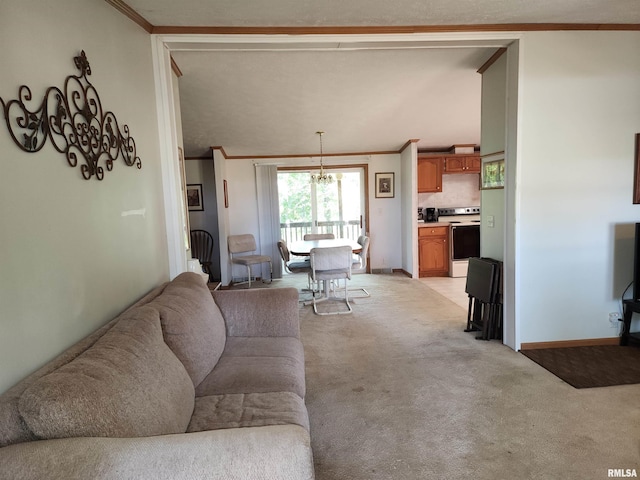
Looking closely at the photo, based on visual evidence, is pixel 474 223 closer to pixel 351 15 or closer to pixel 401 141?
pixel 401 141

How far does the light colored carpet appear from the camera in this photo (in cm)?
166

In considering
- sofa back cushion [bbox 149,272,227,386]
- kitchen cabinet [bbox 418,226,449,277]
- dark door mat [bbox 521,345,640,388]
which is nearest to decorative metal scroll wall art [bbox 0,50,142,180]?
sofa back cushion [bbox 149,272,227,386]

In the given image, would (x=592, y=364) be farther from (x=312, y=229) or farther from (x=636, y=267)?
(x=312, y=229)

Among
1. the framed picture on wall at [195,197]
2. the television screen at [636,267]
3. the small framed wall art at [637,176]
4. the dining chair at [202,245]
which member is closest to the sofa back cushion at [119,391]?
the television screen at [636,267]

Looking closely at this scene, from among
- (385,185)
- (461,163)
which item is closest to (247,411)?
(385,185)

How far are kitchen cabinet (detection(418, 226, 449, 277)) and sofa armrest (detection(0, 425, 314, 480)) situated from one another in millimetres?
5314

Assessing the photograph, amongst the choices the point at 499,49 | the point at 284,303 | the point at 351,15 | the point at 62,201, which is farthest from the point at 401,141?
the point at 62,201

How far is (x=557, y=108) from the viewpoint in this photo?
2791 mm

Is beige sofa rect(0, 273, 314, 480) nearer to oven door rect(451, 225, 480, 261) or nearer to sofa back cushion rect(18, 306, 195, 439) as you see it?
sofa back cushion rect(18, 306, 195, 439)

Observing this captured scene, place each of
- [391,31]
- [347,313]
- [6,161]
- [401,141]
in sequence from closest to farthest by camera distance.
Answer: [6,161]
[391,31]
[347,313]
[401,141]

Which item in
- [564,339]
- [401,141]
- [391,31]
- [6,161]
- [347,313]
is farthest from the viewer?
[401,141]

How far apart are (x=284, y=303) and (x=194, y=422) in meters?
1.02

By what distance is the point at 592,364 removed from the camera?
2637 mm

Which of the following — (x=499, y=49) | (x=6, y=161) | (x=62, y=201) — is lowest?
(x=62, y=201)
